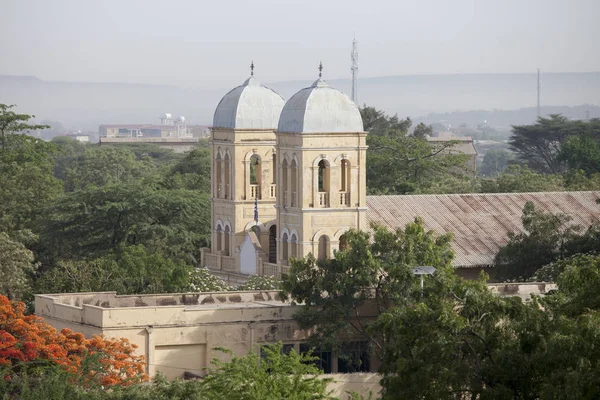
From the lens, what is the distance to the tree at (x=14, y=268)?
5322 centimetres

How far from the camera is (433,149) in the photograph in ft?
267

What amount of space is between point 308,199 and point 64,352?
15.7 metres

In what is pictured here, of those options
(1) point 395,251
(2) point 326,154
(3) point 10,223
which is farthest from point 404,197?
(3) point 10,223

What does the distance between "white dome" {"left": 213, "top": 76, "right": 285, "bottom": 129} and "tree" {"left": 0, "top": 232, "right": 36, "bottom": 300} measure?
7.44 metres

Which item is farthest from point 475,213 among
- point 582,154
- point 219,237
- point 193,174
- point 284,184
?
point 582,154

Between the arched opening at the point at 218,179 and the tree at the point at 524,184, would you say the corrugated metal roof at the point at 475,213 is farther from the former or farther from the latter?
the tree at the point at 524,184

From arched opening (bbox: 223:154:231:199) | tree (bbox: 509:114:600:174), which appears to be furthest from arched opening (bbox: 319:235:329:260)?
tree (bbox: 509:114:600:174)

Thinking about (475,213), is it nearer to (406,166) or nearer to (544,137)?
(406,166)

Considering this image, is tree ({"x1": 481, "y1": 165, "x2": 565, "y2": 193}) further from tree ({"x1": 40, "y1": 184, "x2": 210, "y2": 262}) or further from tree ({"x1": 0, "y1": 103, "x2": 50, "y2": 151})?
tree ({"x1": 0, "y1": 103, "x2": 50, "y2": 151})

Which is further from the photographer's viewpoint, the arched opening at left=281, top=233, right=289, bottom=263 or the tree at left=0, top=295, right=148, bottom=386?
the arched opening at left=281, top=233, right=289, bottom=263

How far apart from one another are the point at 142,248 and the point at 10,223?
10.6 meters

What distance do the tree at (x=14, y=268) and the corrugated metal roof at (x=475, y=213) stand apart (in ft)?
33.4

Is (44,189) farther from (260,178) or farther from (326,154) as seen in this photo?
(326,154)

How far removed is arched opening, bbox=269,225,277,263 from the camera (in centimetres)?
5766
